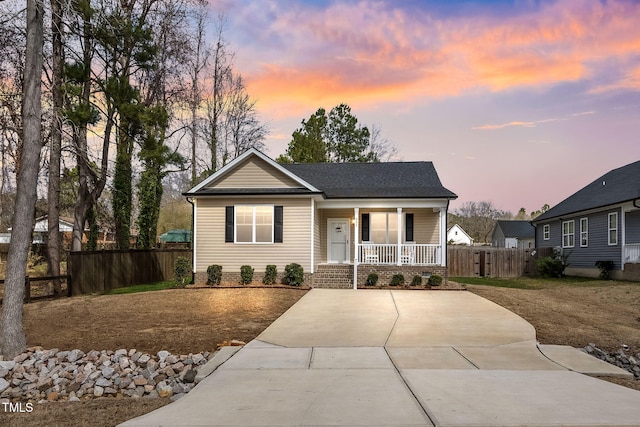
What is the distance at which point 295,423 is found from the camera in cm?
454

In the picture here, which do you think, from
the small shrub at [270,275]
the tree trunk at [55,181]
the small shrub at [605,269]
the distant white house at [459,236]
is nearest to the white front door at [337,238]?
the small shrub at [270,275]

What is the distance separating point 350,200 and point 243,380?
12.8 metres

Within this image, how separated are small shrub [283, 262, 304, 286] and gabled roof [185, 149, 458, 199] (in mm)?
2761

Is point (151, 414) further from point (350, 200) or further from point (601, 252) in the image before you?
point (601, 252)

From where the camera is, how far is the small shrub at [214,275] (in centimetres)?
1717

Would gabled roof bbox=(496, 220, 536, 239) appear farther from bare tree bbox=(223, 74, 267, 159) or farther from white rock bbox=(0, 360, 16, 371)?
white rock bbox=(0, 360, 16, 371)

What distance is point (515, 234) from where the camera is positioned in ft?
171

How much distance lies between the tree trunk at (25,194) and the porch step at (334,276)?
1057 centimetres

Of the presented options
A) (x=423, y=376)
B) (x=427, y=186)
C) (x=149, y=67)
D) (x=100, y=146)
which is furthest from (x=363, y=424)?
(x=100, y=146)

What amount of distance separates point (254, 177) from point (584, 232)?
61.3 ft

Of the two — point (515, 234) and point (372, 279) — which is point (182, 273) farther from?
point (515, 234)

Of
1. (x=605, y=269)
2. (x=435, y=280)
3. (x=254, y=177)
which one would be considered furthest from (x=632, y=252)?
(x=254, y=177)

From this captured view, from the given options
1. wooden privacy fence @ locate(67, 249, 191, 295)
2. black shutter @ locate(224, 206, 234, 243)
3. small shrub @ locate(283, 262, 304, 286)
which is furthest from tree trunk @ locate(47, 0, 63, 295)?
small shrub @ locate(283, 262, 304, 286)

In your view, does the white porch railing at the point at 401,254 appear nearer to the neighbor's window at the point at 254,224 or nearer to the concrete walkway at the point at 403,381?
the neighbor's window at the point at 254,224
